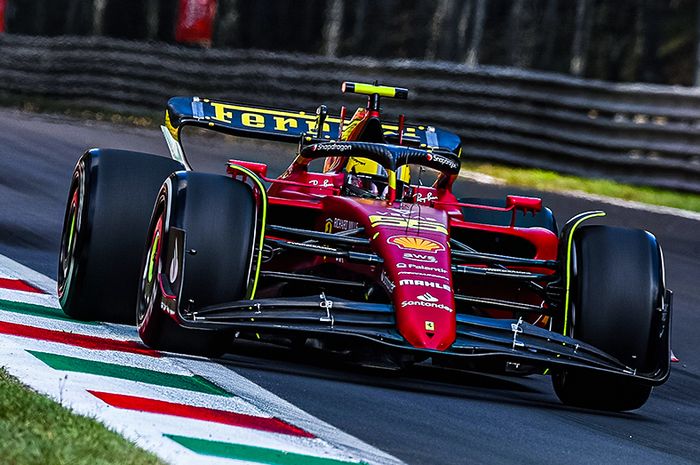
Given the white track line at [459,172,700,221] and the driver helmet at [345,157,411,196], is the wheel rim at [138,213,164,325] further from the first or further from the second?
the white track line at [459,172,700,221]

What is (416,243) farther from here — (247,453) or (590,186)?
(590,186)

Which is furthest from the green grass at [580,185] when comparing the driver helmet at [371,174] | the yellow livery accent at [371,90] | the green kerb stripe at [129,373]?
the green kerb stripe at [129,373]

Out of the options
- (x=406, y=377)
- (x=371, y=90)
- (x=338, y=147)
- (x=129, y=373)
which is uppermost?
(x=371, y=90)

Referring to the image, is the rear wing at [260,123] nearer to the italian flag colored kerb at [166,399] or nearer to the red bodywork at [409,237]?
the red bodywork at [409,237]

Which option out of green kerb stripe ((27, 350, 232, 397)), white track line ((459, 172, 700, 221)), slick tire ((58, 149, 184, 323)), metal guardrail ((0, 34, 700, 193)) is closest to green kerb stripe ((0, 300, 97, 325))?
slick tire ((58, 149, 184, 323))

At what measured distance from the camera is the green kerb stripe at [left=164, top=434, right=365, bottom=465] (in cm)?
473

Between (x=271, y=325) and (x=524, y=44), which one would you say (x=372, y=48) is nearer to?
(x=524, y=44)

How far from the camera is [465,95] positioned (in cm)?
2042

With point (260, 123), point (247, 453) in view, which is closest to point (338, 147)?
point (260, 123)

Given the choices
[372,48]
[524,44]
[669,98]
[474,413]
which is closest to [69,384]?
[474,413]

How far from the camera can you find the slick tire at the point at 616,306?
6.96 meters

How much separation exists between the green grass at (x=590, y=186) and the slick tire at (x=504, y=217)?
7687 mm

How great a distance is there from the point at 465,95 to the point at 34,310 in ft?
43.6

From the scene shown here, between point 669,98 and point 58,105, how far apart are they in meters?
9.95
